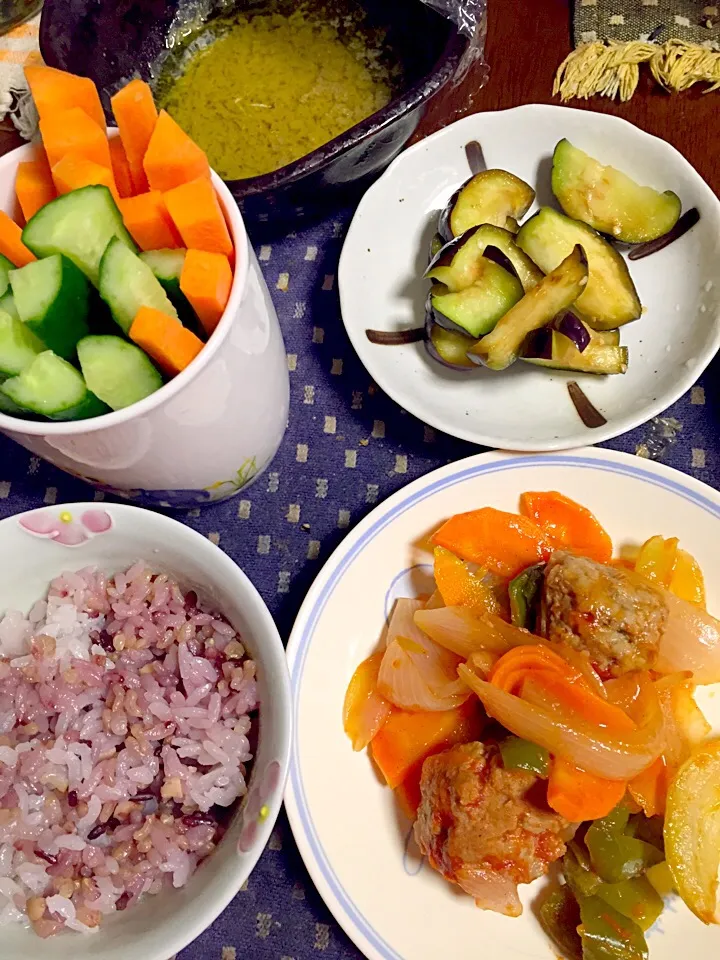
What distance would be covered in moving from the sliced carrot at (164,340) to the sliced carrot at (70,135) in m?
0.22

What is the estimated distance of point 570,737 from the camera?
915 mm

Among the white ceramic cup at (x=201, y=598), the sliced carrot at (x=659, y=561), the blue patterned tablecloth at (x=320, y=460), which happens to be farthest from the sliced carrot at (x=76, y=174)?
the sliced carrot at (x=659, y=561)

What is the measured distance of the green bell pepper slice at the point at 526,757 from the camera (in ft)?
3.06

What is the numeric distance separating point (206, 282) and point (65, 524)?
364 mm

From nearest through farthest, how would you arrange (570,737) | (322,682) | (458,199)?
1. (570,737)
2. (322,682)
3. (458,199)

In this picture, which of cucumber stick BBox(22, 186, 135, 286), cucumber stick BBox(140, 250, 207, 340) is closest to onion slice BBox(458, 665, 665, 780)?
cucumber stick BBox(140, 250, 207, 340)

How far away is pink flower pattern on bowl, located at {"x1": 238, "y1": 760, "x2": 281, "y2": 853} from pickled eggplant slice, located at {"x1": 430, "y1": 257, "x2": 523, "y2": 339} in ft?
2.08

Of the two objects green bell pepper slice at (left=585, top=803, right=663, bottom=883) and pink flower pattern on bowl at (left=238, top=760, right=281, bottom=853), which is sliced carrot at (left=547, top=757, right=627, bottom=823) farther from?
pink flower pattern on bowl at (left=238, top=760, right=281, bottom=853)

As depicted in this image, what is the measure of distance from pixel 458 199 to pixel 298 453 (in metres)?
0.46

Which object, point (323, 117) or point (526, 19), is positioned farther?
point (526, 19)

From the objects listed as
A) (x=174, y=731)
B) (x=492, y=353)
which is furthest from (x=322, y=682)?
(x=492, y=353)

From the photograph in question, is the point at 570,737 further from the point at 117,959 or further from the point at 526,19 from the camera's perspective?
the point at 526,19

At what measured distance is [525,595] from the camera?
105 cm

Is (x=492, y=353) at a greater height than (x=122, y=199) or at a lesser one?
lesser
